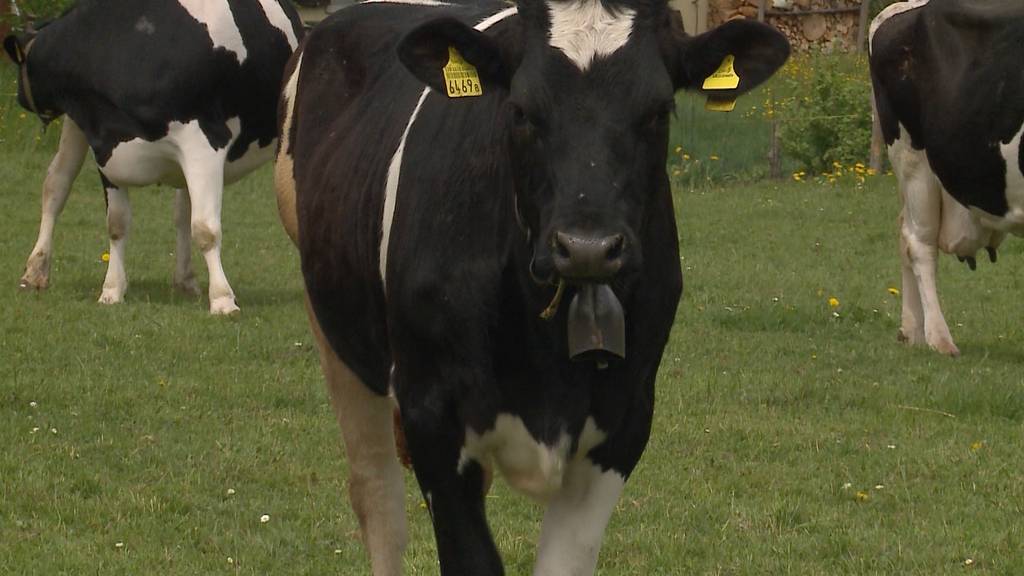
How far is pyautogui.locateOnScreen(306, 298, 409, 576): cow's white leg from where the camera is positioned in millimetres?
5887

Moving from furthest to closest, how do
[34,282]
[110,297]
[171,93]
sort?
1. [34,282]
2. [110,297]
3. [171,93]

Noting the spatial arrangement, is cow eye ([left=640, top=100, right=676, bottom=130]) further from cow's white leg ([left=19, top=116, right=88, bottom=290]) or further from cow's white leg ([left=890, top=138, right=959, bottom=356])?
cow's white leg ([left=19, top=116, right=88, bottom=290])

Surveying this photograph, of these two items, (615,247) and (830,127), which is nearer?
(615,247)

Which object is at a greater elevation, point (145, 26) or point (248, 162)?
point (145, 26)

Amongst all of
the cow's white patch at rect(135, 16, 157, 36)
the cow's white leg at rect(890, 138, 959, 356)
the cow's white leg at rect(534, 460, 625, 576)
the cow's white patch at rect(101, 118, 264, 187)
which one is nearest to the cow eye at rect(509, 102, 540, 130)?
the cow's white leg at rect(534, 460, 625, 576)

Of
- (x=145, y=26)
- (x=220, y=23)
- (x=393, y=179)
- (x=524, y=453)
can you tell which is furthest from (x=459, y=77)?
(x=145, y=26)

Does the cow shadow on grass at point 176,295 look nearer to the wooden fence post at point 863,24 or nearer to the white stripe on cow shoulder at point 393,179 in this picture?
the white stripe on cow shoulder at point 393,179

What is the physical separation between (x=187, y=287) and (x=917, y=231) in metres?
5.15

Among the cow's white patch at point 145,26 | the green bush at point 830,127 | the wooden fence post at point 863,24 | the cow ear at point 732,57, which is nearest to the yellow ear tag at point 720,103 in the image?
the cow ear at point 732,57

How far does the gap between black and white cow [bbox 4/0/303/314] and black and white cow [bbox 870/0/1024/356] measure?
4183mm

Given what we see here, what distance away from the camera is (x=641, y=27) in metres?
4.46

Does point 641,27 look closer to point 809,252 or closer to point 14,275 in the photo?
Answer: point 14,275

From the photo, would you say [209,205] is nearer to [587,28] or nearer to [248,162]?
[248,162]

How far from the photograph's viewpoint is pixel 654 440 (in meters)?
8.02
